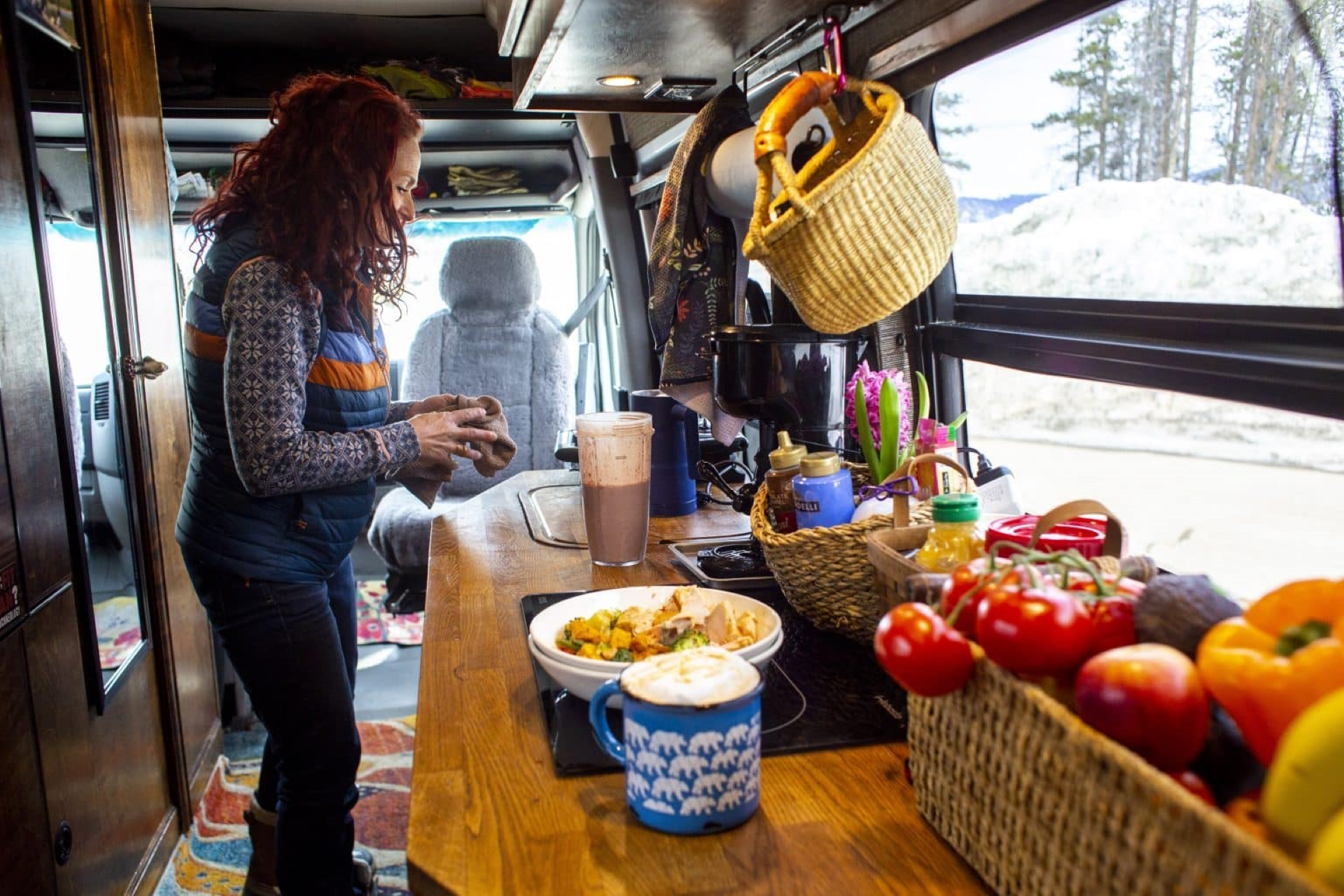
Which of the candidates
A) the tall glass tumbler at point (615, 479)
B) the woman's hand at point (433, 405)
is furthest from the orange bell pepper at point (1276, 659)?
the woman's hand at point (433, 405)

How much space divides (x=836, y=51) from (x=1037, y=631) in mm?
1031

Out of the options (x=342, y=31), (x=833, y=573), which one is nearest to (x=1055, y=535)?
(x=833, y=573)

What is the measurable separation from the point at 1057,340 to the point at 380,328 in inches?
50.6

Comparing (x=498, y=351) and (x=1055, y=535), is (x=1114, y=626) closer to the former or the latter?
(x=1055, y=535)

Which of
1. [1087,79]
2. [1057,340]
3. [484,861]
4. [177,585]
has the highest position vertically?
[1087,79]

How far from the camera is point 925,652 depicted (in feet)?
2.47

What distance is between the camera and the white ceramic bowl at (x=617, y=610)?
109 centimetres

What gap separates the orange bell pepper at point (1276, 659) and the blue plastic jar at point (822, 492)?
2.24ft

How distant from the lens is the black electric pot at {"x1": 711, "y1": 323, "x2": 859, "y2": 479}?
163cm

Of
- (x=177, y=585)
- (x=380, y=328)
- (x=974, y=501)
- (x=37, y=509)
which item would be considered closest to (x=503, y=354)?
(x=177, y=585)

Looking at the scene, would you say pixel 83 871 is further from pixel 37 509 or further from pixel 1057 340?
pixel 1057 340

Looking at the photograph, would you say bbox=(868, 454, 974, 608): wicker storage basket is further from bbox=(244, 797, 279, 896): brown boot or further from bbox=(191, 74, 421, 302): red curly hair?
bbox=(244, 797, 279, 896): brown boot

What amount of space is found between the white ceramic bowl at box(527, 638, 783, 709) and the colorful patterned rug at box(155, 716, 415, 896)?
4.23 ft

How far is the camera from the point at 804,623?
1.40 meters
